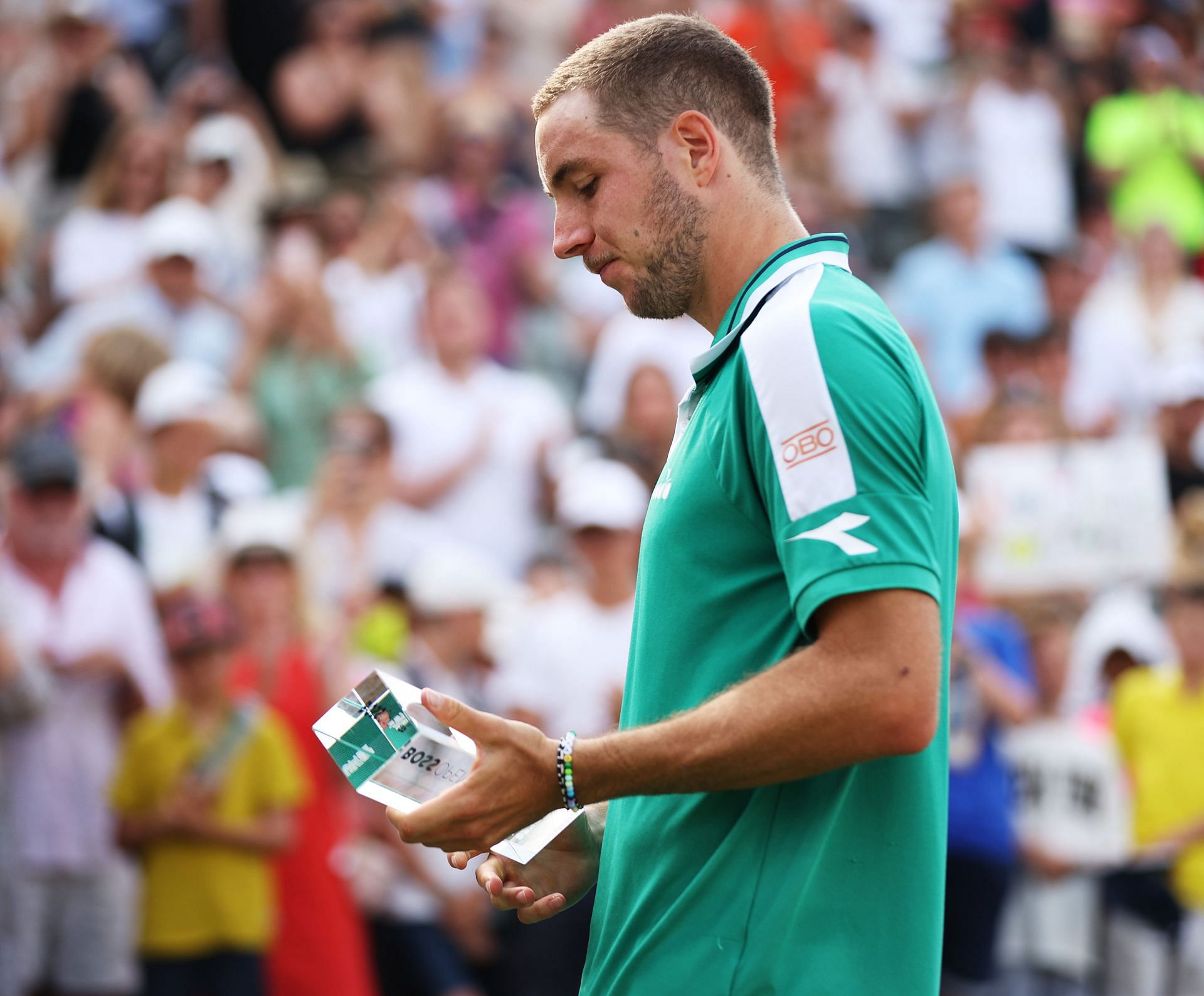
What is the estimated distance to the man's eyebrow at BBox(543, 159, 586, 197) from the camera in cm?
271

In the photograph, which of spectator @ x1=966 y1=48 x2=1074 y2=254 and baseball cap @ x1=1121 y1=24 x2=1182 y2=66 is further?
baseball cap @ x1=1121 y1=24 x2=1182 y2=66

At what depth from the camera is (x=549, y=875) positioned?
287cm

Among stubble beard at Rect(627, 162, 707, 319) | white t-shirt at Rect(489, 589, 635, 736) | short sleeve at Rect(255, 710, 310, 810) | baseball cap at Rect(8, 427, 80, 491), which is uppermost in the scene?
stubble beard at Rect(627, 162, 707, 319)

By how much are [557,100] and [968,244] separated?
9946mm

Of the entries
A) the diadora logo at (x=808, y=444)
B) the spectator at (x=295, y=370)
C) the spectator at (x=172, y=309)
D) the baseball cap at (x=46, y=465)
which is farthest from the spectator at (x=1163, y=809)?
the diadora logo at (x=808, y=444)

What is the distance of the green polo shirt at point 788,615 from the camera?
2.33 m

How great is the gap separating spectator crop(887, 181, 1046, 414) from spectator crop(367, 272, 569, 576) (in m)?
3.57

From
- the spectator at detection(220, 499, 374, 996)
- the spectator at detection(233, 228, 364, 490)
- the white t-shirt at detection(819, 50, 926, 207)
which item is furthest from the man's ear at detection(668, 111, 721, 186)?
the white t-shirt at detection(819, 50, 926, 207)

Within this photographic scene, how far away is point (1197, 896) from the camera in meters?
7.60

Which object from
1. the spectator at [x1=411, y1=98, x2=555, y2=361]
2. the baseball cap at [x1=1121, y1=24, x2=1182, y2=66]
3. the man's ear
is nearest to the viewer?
the man's ear

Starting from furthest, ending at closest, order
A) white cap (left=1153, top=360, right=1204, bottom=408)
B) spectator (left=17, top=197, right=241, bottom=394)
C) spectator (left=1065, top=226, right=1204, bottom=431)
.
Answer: spectator (left=1065, top=226, right=1204, bottom=431) < white cap (left=1153, top=360, right=1204, bottom=408) < spectator (left=17, top=197, right=241, bottom=394)

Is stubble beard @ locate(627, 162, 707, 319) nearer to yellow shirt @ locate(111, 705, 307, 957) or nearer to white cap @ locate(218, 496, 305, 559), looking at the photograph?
yellow shirt @ locate(111, 705, 307, 957)

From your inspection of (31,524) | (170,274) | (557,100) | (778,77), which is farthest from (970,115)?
(557,100)

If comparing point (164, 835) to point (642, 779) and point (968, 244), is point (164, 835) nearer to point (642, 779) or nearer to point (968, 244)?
point (642, 779)
